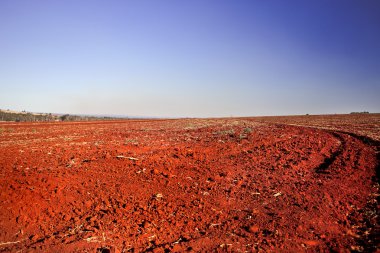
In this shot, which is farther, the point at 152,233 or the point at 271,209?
the point at 271,209

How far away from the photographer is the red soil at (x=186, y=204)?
418 cm

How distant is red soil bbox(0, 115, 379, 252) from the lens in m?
4.18

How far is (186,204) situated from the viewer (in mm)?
5508

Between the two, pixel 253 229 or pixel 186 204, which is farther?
pixel 186 204

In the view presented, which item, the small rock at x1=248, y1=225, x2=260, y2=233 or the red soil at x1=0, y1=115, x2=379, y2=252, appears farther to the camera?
the small rock at x1=248, y1=225, x2=260, y2=233

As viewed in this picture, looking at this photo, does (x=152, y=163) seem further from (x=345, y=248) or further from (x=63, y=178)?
(x=345, y=248)

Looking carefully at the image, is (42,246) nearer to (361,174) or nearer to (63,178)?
(63,178)

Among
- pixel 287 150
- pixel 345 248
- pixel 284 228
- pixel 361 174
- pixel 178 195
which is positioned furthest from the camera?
pixel 287 150

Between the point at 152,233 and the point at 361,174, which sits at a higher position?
the point at 361,174

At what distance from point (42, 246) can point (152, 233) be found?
1761 millimetres

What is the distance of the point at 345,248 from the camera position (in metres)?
3.88

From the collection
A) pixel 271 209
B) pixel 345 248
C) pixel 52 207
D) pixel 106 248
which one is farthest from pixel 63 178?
pixel 345 248

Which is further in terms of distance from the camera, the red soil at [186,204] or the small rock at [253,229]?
A: the small rock at [253,229]

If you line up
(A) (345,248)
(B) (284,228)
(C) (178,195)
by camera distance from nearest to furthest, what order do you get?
(A) (345,248) < (B) (284,228) < (C) (178,195)
